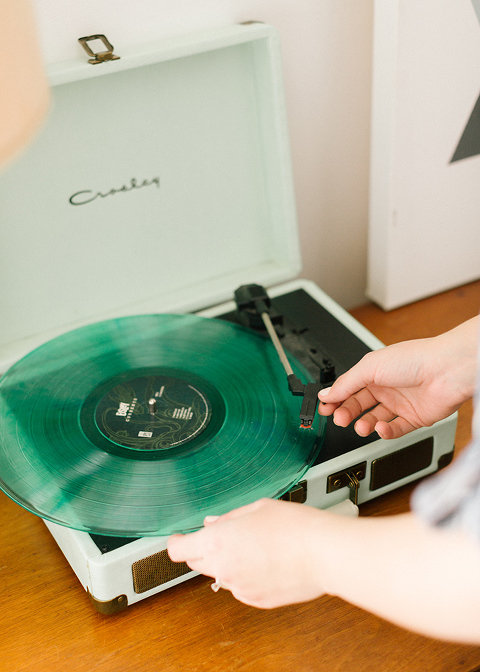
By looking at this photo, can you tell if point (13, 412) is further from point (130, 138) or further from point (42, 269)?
point (130, 138)

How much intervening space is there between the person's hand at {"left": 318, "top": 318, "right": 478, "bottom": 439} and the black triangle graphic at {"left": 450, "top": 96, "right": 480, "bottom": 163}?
0.53 metres

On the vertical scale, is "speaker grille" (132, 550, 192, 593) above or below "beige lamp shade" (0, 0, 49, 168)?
below

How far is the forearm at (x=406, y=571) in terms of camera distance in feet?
1.67

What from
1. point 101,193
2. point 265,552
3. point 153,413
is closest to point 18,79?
point 265,552

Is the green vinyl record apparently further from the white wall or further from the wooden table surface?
the white wall

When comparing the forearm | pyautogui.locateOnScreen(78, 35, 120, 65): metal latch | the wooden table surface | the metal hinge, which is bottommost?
the wooden table surface

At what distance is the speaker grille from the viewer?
79cm

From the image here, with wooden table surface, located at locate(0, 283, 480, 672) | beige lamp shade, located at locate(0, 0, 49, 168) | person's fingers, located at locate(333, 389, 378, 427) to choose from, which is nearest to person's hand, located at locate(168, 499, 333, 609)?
wooden table surface, located at locate(0, 283, 480, 672)

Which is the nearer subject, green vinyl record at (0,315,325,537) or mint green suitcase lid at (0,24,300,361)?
green vinyl record at (0,315,325,537)

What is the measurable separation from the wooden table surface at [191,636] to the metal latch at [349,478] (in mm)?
143

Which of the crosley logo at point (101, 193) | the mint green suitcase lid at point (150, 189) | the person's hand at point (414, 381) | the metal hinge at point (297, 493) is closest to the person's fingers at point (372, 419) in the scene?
the person's hand at point (414, 381)

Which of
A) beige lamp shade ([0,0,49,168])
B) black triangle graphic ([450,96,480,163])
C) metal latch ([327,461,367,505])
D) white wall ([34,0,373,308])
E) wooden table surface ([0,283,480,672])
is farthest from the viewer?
black triangle graphic ([450,96,480,163])

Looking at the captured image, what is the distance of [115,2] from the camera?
1013mm

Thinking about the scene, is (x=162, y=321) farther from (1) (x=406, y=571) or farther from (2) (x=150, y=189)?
(1) (x=406, y=571)
